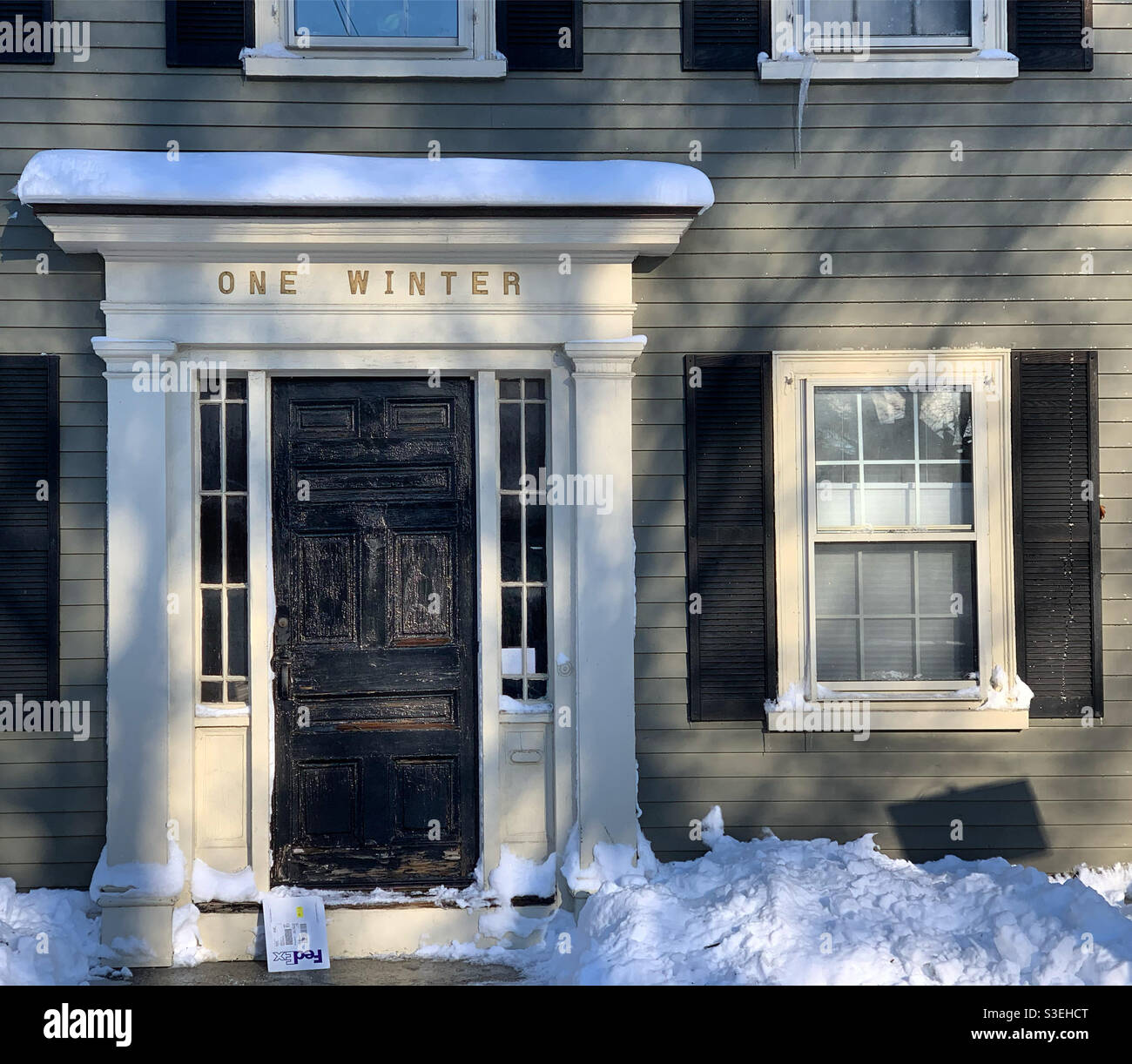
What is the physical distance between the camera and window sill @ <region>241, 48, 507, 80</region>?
203 inches

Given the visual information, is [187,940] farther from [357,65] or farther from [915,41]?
[915,41]

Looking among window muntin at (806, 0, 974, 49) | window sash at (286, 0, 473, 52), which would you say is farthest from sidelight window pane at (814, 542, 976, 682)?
window sash at (286, 0, 473, 52)

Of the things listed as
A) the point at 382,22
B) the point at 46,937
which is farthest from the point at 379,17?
the point at 46,937

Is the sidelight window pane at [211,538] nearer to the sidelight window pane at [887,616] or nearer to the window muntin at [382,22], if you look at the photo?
the window muntin at [382,22]

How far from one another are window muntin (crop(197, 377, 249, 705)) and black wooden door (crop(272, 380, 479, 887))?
0.17 meters

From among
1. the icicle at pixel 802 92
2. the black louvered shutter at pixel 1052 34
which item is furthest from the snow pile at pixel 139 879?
the black louvered shutter at pixel 1052 34

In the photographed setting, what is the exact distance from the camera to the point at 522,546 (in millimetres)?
5273

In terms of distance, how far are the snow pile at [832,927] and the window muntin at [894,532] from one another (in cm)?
92

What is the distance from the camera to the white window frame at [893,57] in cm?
529

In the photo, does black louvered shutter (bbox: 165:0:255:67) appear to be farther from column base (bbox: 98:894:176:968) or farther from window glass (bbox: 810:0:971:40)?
column base (bbox: 98:894:176:968)

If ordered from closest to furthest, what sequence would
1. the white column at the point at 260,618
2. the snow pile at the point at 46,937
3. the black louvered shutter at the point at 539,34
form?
the snow pile at the point at 46,937 → the white column at the point at 260,618 → the black louvered shutter at the point at 539,34

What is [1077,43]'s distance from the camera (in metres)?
5.35

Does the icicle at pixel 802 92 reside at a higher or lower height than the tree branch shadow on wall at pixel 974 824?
higher
